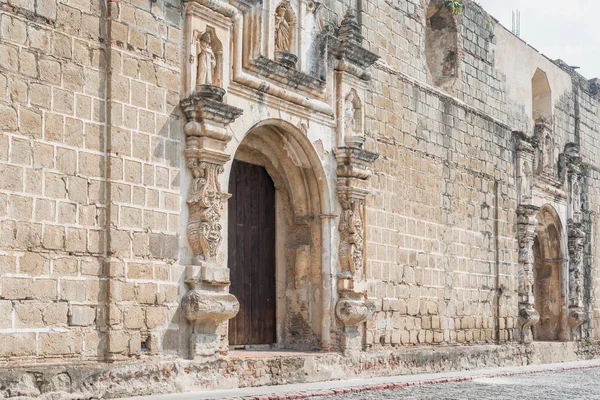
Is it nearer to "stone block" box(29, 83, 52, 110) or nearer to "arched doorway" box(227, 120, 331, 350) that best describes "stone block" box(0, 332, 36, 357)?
"stone block" box(29, 83, 52, 110)

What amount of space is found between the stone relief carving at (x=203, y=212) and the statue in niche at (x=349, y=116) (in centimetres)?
293

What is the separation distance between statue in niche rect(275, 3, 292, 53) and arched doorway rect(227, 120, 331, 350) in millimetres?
946

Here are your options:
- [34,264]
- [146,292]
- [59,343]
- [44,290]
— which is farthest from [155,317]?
[34,264]

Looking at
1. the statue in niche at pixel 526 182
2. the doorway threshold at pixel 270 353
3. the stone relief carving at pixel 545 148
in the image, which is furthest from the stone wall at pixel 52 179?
the stone relief carving at pixel 545 148

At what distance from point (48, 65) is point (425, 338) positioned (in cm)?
729

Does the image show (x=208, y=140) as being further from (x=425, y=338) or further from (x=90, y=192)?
(x=425, y=338)

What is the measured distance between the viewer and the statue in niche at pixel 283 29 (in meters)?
10.4

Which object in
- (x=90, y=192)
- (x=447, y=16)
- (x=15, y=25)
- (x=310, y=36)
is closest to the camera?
(x=15, y=25)

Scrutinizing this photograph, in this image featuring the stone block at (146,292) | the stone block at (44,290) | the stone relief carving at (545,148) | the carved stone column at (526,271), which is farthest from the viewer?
the stone relief carving at (545,148)

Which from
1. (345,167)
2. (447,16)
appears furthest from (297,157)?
(447,16)

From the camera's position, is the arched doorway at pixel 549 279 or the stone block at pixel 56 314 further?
the arched doorway at pixel 549 279

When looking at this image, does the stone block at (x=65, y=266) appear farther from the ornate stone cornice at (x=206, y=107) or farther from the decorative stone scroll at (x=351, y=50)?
the decorative stone scroll at (x=351, y=50)

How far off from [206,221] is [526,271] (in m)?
8.81

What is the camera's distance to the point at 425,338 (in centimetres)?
1281
